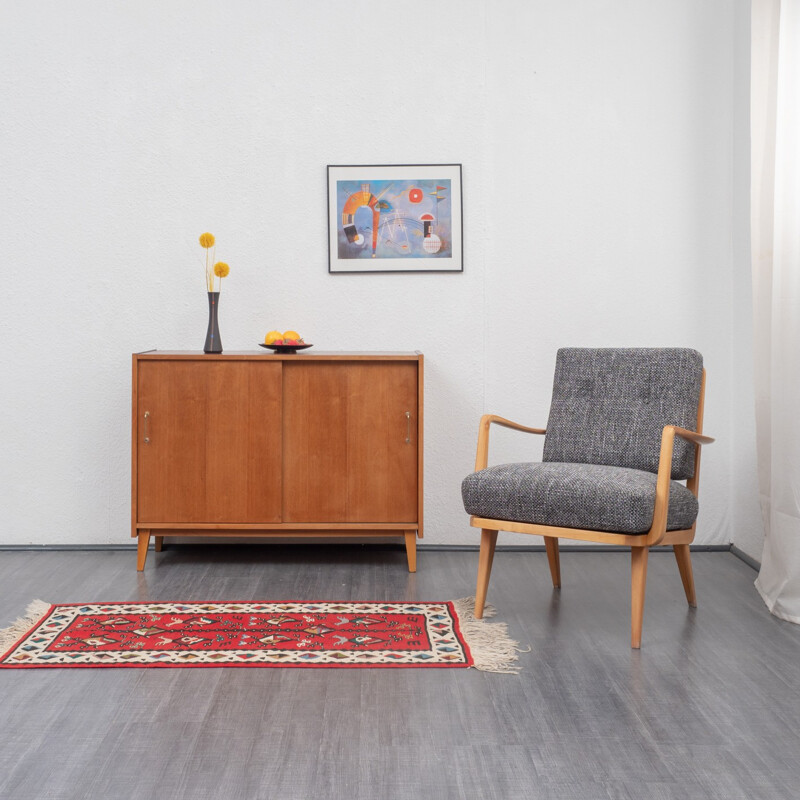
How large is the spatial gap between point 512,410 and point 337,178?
1283 mm

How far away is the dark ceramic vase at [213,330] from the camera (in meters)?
3.63

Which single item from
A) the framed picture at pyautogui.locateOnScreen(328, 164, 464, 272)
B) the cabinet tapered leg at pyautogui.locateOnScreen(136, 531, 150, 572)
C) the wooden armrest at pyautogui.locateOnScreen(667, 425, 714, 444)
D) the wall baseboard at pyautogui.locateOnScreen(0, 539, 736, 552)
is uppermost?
the framed picture at pyautogui.locateOnScreen(328, 164, 464, 272)

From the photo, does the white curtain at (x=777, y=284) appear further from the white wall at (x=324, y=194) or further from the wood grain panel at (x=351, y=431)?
the wood grain panel at (x=351, y=431)

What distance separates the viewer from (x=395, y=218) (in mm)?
3869

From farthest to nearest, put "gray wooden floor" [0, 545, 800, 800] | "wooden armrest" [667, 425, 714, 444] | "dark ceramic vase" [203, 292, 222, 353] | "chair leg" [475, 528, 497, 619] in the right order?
1. "dark ceramic vase" [203, 292, 222, 353]
2. "chair leg" [475, 528, 497, 619]
3. "wooden armrest" [667, 425, 714, 444]
4. "gray wooden floor" [0, 545, 800, 800]

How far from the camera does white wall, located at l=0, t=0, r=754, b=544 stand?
3.86 metres

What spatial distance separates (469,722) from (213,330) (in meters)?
2.14

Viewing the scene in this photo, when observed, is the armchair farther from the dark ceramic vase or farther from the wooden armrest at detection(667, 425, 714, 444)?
the dark ceramic vase

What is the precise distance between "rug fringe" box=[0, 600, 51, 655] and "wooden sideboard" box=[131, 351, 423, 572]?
61 cm

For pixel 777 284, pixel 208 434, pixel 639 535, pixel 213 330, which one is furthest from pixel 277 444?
pixel 777 284

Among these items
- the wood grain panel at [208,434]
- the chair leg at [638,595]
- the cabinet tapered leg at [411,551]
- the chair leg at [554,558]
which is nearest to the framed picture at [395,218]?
the wood grain panel at [208,434]

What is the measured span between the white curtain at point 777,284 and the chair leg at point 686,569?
0.25 metres

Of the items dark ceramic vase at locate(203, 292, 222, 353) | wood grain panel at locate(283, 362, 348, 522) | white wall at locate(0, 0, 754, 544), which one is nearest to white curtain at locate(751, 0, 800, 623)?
white wall at locate(0, 0, 754, 544)

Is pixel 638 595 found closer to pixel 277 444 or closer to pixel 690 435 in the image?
pixel 690 435
